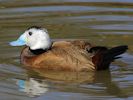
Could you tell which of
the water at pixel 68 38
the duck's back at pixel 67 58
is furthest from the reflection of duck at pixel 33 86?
the duck's back at pixel 67 58

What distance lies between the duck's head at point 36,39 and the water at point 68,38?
33cm

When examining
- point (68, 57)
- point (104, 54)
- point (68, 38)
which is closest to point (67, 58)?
point (68, 57)

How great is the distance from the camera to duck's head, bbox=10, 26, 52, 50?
10.0 metres

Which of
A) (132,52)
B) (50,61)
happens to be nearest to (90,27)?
(132,52)

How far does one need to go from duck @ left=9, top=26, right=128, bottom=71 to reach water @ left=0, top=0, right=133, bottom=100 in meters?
0.11

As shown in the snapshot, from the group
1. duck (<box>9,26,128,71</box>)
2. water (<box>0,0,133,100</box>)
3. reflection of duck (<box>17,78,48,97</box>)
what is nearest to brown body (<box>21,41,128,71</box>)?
duck (<box>9,26,128,71</box>)

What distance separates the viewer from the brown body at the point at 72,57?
9594 millimetres

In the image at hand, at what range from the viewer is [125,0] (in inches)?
537

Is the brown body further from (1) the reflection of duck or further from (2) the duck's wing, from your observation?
(1) the reflection of duck

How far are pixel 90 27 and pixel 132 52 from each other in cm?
161

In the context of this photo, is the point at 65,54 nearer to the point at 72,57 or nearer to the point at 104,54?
the point at 72,57

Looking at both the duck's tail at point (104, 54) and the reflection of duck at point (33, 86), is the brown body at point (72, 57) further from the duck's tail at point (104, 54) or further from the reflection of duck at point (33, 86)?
the reflection of duck at point (33, 86)

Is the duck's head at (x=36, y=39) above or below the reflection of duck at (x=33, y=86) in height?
above

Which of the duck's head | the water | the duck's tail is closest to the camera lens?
Answer: the water
